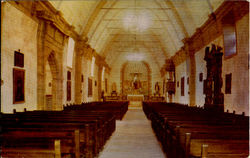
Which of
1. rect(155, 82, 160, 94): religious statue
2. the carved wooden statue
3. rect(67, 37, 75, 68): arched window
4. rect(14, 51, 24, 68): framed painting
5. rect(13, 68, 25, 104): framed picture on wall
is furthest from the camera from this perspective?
rect(155, 82, 160, 94): religious statue

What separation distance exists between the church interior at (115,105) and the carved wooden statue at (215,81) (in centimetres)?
5

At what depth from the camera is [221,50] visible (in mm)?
11711

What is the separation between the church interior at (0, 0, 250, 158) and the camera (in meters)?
4.06

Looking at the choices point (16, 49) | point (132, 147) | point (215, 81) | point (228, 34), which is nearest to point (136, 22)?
point (228, 34)

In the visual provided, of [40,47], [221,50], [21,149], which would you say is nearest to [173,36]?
→ [221,50]

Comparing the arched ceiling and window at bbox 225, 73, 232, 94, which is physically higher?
the arched ceiling

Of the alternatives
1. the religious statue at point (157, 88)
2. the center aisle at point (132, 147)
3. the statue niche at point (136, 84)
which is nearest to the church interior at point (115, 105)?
the center aisle at point (132, 147)

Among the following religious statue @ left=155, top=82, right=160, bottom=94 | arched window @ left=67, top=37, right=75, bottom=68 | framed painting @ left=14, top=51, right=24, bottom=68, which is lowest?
religious statue @ left=155, top=82, right=160, bottom=94

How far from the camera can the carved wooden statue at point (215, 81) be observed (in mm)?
10269

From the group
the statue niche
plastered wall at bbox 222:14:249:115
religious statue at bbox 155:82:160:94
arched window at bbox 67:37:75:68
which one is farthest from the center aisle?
religious statue at bbox 155:82:160:94

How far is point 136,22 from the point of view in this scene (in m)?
23.6

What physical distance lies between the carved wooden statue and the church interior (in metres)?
0.05

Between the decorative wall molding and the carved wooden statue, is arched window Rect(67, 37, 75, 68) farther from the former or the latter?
the carved wooden statue

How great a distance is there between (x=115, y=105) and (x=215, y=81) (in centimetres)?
644
